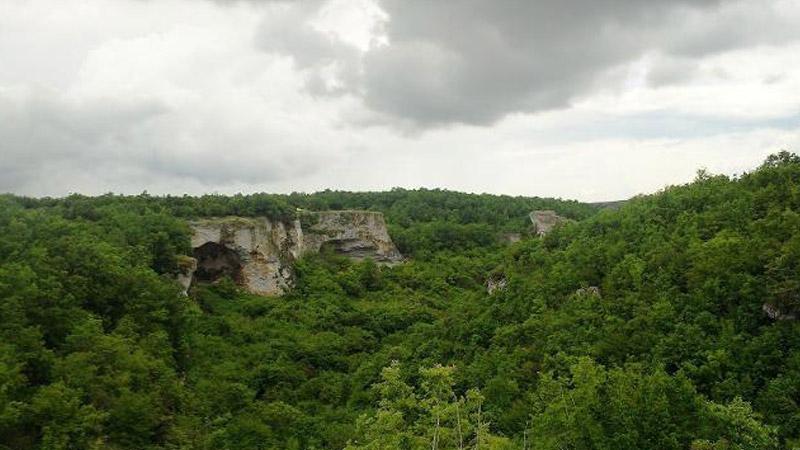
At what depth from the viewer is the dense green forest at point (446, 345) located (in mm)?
20344

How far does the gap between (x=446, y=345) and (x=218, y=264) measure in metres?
23.5

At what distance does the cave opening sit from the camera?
53156 mm

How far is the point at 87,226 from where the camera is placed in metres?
41.6

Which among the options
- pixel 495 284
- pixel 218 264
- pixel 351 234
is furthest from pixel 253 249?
pixel 495 284

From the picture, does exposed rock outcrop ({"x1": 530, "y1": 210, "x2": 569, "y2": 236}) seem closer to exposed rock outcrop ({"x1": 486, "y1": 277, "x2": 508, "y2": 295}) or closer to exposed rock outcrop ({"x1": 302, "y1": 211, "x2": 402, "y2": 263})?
exposed rock outcrop ({"x1": 302, "y1": 211, "x2": 402, "y2": 263})

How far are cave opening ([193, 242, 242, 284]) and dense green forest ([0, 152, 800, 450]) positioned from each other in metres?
2.14

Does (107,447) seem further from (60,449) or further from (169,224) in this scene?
(169,224)

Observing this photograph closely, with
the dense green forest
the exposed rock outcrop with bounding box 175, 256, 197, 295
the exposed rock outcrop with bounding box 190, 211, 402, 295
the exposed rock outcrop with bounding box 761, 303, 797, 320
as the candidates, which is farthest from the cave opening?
the exposed rock outcrop with bounding box 761, 303, 797, 320

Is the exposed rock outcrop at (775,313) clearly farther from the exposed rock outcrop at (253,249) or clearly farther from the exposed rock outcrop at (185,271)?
the exposed rock outcrop at (253,249)

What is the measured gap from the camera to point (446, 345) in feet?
124

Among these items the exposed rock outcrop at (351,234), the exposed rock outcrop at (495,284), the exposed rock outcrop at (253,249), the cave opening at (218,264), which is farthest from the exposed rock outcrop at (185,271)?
the exposed rock outcrop at (351,234)

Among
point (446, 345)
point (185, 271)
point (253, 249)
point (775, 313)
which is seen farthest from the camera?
point (253, 249)

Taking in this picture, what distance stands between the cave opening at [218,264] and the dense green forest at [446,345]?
214 cm

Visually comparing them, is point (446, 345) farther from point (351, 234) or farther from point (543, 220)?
point (543, 220)
